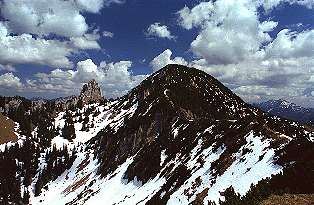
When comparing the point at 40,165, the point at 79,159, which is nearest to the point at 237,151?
the point at 79,159

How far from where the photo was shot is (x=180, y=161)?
76312 millimetres

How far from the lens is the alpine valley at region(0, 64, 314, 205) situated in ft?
129

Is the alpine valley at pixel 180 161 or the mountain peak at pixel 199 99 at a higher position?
the mountain peak at pixel 199 99

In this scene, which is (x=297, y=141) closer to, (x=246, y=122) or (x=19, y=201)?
(x=246, y=122)

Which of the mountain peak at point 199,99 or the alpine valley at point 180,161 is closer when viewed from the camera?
the alpine valley at point 180,161

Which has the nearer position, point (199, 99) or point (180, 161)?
point (180, 161)

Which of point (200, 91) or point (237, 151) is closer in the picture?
point (237, 151)

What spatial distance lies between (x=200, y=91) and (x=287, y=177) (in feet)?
494

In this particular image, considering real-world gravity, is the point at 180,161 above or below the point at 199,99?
below

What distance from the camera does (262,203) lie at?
24203mm

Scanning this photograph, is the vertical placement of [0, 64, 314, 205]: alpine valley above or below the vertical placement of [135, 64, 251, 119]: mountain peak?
below

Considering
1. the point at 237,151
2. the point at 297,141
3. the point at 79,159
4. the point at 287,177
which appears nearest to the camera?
the point at 287,177

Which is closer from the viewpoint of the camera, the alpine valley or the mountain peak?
the alpine valley

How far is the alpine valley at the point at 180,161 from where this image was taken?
39469 mm
